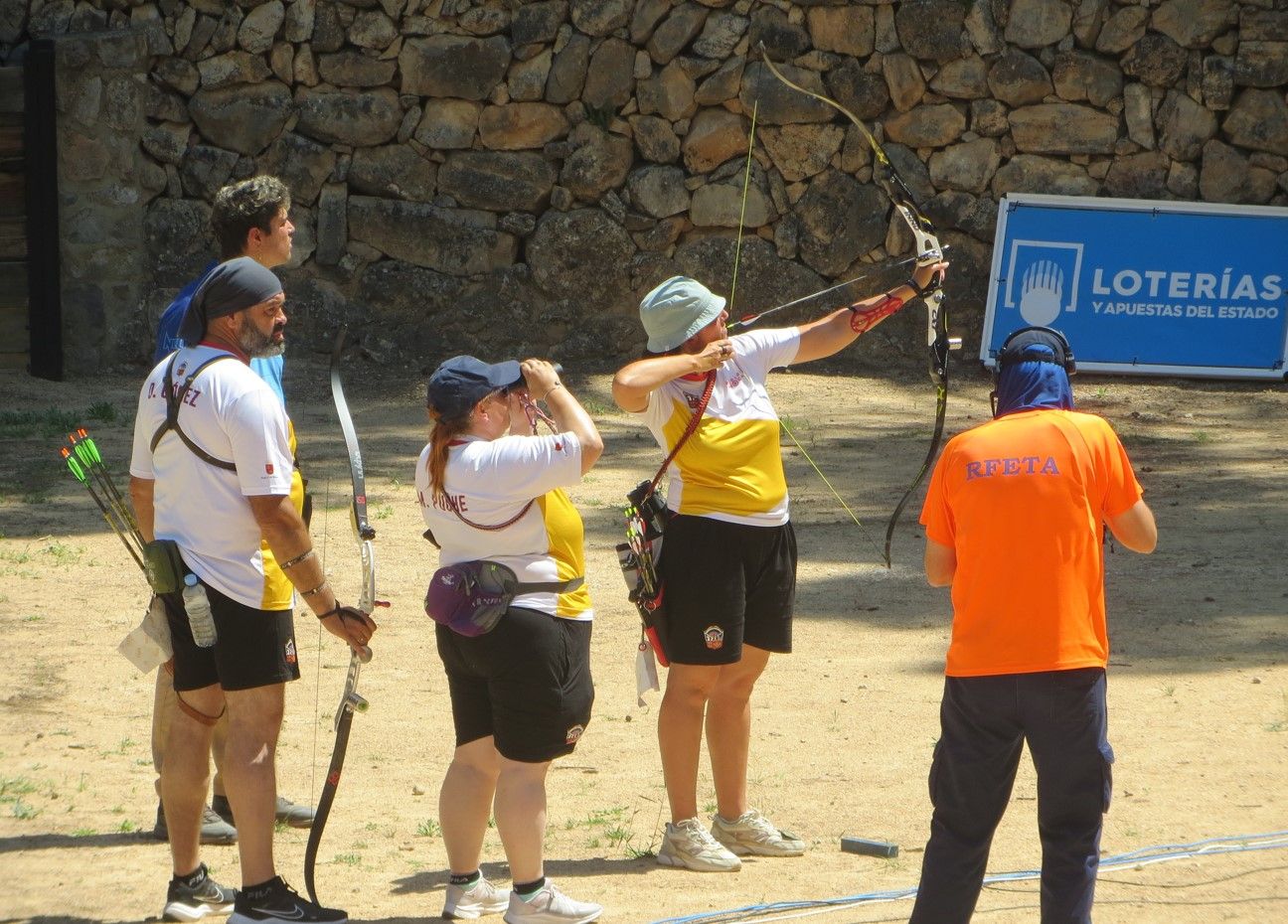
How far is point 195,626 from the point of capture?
3312 mm

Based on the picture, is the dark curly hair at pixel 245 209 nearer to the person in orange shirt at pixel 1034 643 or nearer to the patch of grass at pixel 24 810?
the patch of grass at pixel 24 810

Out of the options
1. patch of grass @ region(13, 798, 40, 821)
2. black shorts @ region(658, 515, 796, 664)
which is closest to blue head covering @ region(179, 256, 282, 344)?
black shorts @ region(658, 515, 796, 664)

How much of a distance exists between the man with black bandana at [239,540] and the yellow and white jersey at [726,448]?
0.98 metres

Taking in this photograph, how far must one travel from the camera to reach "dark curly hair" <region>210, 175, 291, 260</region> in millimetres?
3951

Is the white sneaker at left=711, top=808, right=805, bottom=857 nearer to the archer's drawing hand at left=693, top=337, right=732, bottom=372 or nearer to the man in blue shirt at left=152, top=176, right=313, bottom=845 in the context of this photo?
the archer's drawing hand at left=693, top=337, right=732, bottom=372

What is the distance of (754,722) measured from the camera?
17.3 feet

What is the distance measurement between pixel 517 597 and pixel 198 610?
0.71 m

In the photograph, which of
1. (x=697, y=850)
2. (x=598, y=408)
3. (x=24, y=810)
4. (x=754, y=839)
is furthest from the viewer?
(x=598, y=408)

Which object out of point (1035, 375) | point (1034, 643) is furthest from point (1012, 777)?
point (1035, 375)

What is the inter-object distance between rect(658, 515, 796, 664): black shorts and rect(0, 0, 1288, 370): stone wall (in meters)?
8.10

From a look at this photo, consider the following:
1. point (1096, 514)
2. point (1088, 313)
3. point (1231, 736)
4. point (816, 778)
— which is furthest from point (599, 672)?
point (1088, 313)

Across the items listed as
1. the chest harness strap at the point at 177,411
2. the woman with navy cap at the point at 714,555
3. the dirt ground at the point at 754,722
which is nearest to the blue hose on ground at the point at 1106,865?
the dirt ground at the point at 754,722

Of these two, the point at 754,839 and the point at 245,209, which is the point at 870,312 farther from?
the point at 245,209

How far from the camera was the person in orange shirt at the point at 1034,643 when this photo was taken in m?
2.96
